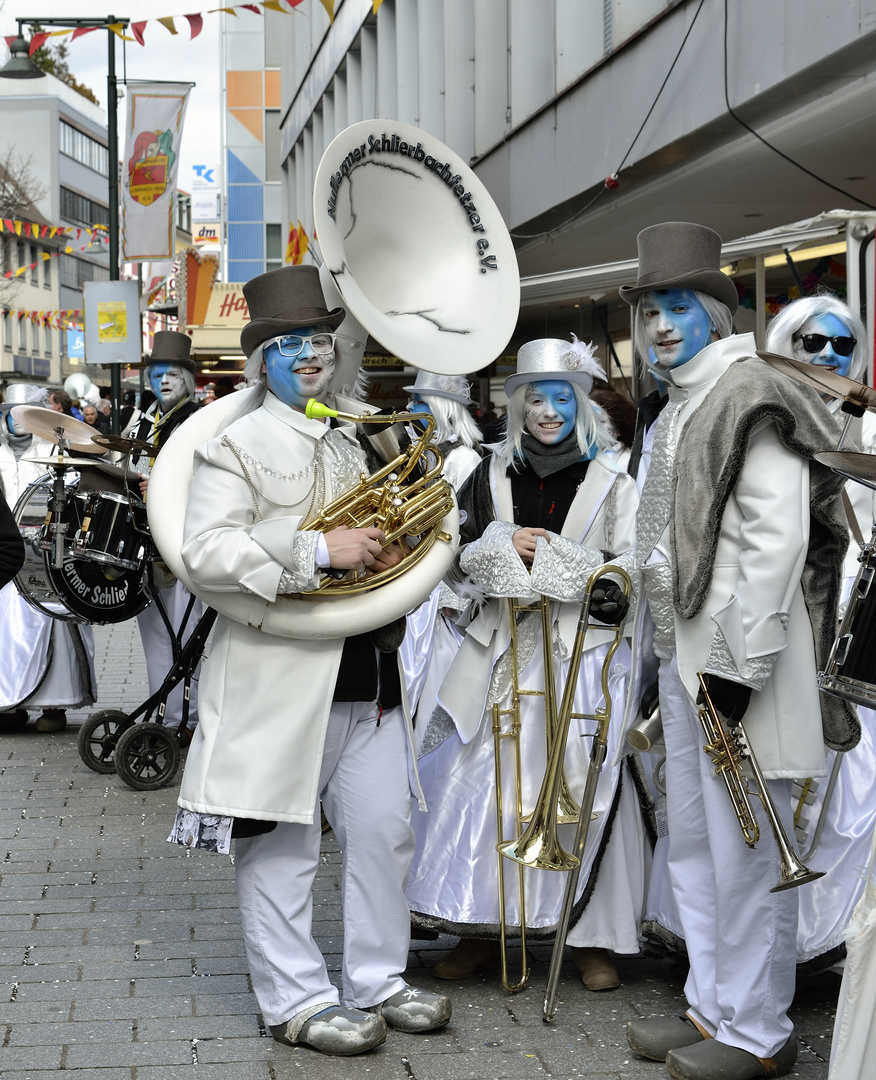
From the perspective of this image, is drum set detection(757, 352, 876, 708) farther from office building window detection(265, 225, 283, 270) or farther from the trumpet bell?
office building window detection(265, 225, 283, 270)

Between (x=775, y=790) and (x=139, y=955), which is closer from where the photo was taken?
(x=775, y=790)

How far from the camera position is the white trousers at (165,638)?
8.04 m

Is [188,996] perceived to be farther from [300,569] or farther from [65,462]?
[65,462]

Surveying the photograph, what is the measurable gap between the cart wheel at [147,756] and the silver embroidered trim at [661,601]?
145 inches

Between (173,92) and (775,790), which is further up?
(173,92)

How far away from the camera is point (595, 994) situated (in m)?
4.32

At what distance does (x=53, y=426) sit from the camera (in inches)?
291

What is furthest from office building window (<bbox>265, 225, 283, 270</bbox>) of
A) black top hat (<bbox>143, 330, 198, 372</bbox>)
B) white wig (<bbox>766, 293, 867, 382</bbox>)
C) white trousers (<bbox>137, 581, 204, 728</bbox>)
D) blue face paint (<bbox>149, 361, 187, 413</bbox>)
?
white wig (<bbox>766, 293, 867, 382</bbox>)

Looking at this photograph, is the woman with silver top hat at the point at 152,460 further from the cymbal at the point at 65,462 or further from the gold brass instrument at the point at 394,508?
the gold brass instrument at the point at 394,508

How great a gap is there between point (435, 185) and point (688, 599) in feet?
4.66

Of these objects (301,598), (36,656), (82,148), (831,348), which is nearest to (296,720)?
(301,598)

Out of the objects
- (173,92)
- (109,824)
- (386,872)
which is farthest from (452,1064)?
(173,92)

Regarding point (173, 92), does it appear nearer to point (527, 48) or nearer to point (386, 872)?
point (527, 48)

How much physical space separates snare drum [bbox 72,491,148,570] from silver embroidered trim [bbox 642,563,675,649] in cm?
377
